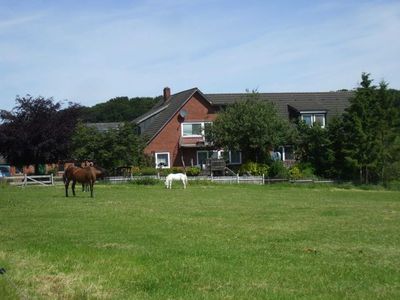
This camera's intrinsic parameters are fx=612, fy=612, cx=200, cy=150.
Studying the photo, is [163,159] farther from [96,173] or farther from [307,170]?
[96,173]

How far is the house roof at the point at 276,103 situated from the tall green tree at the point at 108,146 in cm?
1224

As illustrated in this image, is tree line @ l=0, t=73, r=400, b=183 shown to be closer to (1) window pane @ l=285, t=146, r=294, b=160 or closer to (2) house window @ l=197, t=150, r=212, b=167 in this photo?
(1) window pane @ l=285, t=146, r=294, b=160

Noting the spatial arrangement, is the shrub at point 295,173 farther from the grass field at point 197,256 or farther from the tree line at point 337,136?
the grass field at point 197,256

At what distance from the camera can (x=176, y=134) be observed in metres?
62.4

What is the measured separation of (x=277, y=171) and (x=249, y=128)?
4.50m

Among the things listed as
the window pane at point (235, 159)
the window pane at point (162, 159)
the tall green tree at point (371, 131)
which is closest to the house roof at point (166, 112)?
the window pane at point (162, 159)

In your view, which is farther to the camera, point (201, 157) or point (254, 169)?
point (201, 157)

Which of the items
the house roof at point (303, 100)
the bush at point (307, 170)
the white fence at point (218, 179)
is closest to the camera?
the white fence at point (218, 179)

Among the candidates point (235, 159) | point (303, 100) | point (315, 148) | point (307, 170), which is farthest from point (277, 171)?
point (303, 100)

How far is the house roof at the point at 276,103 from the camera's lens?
62.9 metres

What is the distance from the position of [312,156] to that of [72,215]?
38717 mm

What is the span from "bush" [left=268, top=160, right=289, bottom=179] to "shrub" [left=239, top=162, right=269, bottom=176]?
24.0 inches

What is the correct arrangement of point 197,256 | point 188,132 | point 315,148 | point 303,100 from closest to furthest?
point 197,256
point 315,148
point 188,132
point 303,100

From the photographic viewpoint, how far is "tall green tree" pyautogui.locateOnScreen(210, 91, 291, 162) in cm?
5303
